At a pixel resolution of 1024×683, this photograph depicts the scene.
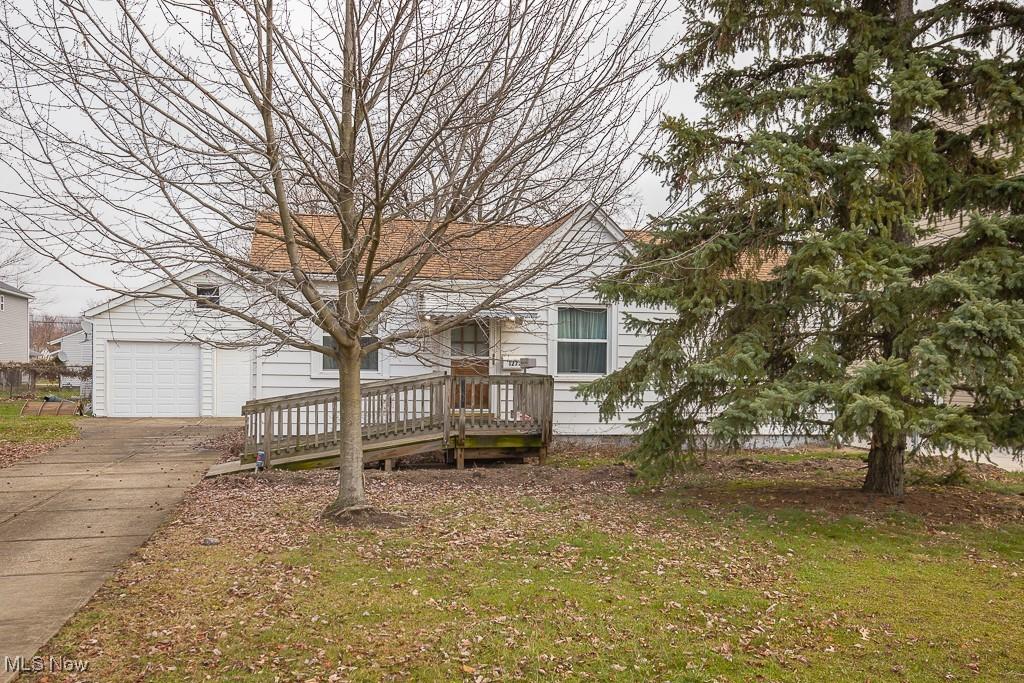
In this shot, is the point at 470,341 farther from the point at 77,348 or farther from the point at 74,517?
the point at 77,348

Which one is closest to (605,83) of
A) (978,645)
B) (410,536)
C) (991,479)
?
(410,536)

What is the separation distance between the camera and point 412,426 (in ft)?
38.1

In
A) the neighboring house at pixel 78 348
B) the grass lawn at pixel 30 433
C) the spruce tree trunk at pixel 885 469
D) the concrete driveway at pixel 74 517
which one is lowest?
the concrete driveway at pixel 74 517

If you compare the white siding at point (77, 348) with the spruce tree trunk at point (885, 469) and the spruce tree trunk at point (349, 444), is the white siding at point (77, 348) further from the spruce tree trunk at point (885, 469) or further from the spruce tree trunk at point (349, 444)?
the spruce tree trunk at point (885, 469)

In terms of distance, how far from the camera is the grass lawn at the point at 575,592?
4.42 metres

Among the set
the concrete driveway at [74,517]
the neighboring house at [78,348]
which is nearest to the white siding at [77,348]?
the neighboring house at [78,348]

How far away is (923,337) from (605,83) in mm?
3793

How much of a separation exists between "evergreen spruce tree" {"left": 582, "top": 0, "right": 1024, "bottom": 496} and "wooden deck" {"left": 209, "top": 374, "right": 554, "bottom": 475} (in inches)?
120

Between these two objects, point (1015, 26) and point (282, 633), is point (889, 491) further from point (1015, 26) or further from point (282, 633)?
point (282, 633)

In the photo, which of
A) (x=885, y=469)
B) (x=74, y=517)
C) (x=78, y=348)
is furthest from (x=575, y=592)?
(x=78, y=348)

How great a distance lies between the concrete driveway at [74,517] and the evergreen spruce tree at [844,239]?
208 inches

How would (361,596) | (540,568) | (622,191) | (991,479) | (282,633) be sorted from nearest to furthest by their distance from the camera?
(282,633)
(361,596)
(540,568)
(622,191)
(991,479)

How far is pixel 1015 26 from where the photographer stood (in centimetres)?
837

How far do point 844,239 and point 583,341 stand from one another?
7107mm
